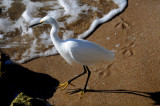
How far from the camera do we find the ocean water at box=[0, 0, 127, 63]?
4238 mm

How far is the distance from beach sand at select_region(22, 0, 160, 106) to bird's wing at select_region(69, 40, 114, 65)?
1.39 feet

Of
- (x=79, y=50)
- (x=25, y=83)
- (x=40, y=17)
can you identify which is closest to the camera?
(x=79, y=50)

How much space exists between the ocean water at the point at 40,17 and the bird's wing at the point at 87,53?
1.15 meters

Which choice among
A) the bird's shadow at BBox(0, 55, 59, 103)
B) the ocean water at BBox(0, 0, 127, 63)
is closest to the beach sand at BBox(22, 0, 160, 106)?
the bird's shadow at BBox(0, 55, 59, 103)

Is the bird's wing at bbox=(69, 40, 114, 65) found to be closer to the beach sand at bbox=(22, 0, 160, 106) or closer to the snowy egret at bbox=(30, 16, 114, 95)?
the snowy egret at bbox=(30, 16, 114, 95)

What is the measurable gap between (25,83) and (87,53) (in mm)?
1315

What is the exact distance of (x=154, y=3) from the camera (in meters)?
4.66

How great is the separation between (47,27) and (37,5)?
1.11 m

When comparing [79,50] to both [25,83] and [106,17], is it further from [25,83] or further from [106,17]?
[106,17]

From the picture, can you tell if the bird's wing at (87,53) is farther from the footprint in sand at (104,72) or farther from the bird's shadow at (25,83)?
the bird's shadow at (25,83)

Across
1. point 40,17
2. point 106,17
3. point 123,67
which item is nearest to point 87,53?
point 123,67

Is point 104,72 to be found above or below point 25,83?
below

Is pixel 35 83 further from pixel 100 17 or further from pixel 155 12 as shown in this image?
pixel 155 12

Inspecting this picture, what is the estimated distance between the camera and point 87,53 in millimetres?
3008
